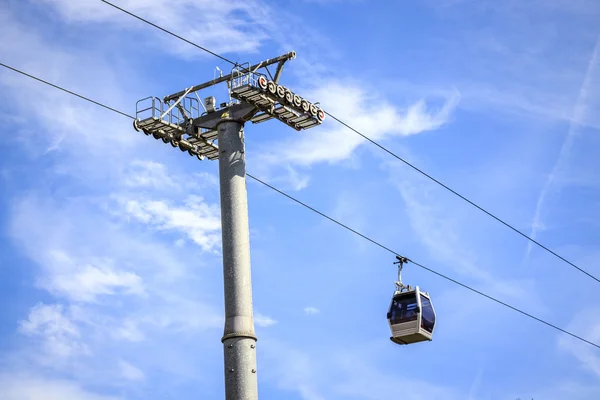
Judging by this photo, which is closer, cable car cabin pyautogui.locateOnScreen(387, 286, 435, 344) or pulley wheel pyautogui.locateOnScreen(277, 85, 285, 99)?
pulley wheel pyautogui.locateOnScreen(277, 85, 285, 99)

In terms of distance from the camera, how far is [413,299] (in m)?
38.6

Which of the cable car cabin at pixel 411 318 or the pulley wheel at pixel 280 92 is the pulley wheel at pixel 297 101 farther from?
the cable car cabin at pixel 411 318

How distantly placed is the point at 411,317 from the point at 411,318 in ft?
0.15

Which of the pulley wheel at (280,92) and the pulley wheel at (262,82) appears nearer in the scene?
the pulley wheel at (262,82)

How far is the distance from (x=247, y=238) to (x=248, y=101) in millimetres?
4255

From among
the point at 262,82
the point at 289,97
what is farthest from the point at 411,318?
the point at 262,82

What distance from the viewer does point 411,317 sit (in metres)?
38.1

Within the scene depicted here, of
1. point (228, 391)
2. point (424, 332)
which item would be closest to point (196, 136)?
point (228, 391)

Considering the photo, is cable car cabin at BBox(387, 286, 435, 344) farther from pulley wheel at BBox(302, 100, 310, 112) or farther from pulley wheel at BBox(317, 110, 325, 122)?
pulley wheel at BBox(302, 100, 310, 112)

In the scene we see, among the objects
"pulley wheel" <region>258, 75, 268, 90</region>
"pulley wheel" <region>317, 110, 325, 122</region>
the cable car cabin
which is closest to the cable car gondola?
the cable car cabin

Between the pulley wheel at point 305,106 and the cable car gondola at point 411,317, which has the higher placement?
the pulley wheel at point 305,106

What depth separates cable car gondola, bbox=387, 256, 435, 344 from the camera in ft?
125

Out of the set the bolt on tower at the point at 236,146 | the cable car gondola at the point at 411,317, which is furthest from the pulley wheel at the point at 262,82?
the cable car gondola at the point at 411,317

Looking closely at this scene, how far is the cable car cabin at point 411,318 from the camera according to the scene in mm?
37938
